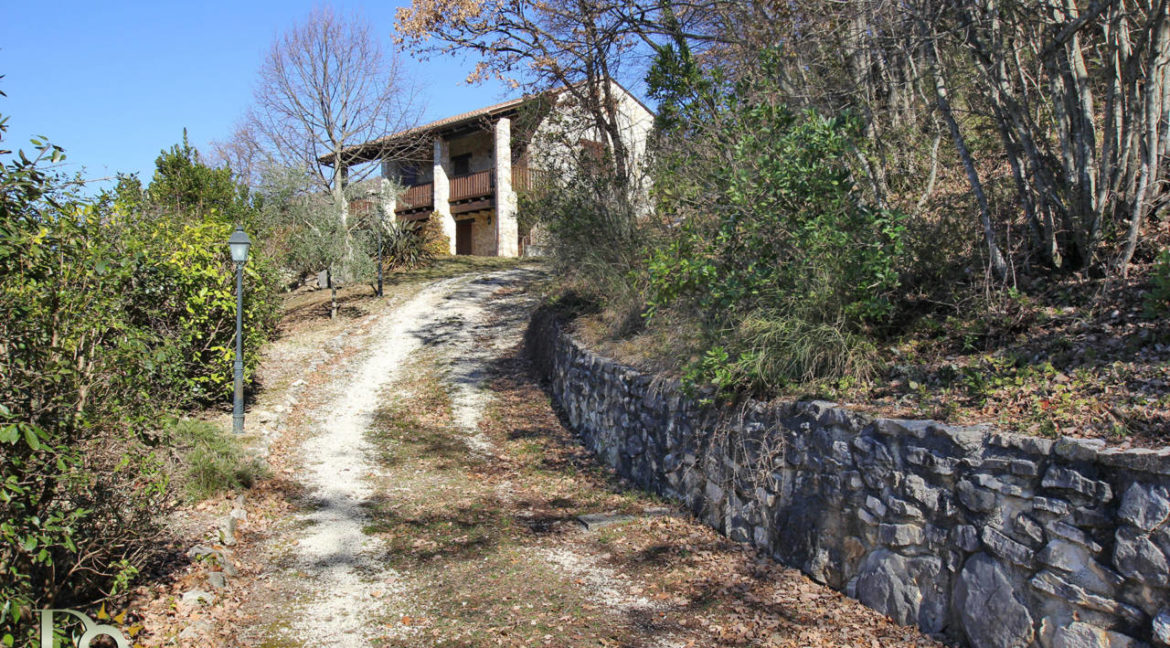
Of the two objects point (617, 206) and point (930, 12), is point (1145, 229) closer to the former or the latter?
point (930, 12)

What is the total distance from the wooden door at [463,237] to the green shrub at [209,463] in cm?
2297

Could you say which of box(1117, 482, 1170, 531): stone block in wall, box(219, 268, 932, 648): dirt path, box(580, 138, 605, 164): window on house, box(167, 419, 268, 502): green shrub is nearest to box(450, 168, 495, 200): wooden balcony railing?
box(580, 138, 605, 164): window on house

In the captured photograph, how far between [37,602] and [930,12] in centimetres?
711

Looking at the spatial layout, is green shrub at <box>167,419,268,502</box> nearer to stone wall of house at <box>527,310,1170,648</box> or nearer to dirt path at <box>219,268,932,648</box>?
dirt path at <box>219,268,932,648</box>

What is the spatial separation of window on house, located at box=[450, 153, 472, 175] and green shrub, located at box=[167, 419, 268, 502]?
23430 mm

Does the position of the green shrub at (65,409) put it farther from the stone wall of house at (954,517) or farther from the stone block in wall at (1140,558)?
the stone block in wall at (1140,558)

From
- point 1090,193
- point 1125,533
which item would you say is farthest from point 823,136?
point 1125,533

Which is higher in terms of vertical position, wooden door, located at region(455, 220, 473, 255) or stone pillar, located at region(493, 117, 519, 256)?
stone pillar, located at region(493, 117, 519, 256)

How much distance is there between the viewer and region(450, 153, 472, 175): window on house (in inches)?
1190

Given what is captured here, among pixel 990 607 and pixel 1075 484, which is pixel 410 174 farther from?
pixel 1075 484

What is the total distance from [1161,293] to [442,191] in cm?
2679

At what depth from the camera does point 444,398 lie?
1169cm

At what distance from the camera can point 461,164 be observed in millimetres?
30625

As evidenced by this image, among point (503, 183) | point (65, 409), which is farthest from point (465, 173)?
point (65, 409)
